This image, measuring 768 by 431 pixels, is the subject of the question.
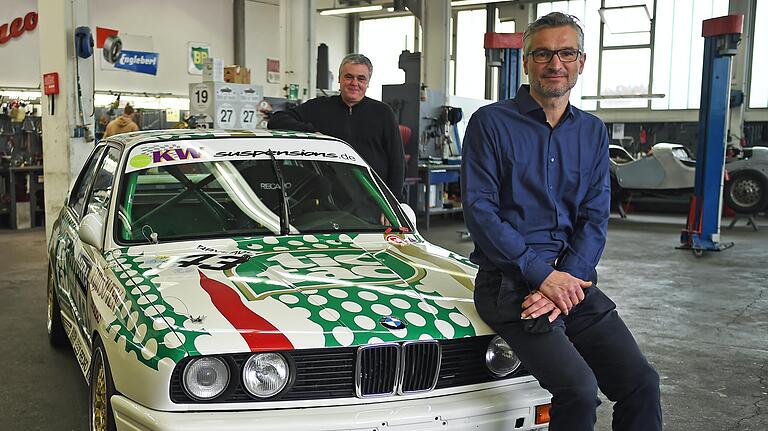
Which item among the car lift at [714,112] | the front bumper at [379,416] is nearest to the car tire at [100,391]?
the front bumper at [379,416]

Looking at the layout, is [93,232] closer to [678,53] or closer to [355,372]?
[355,372]

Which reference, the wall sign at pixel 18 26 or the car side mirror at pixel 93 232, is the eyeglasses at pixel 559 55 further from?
the wall sign at pixel 18 26

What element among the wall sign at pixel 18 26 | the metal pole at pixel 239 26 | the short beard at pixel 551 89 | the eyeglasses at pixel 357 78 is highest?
the metal pole at pixel 239 26

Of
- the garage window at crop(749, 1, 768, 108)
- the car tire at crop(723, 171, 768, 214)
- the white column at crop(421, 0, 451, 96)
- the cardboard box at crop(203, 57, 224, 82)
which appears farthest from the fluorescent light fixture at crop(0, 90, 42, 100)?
the garage window at crop(749, 1, 768, 108)

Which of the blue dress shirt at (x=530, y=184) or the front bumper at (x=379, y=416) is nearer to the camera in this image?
the front bumper at (x=379, y=416)

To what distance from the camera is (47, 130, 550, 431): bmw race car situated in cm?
207

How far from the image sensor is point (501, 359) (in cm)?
238

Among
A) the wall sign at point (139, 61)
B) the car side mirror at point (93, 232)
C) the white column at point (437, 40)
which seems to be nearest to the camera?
the car side mirror at point (93, 232)

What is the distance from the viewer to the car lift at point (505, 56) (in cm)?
992

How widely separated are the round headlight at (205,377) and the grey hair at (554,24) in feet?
4.36

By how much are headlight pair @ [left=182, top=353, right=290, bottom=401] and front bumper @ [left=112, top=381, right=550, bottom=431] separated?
63 millimetres

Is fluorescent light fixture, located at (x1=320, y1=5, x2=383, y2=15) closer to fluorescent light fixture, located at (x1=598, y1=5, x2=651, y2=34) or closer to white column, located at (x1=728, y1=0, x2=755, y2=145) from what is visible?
fluorescent light fixture, located at (x1=598, y1=5, x2=651, y2=34)

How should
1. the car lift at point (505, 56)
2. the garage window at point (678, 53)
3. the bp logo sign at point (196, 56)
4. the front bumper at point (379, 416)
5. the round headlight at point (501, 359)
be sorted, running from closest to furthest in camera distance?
the front bumper at point (379, 416) → the round headlight at point (501, 359) → the car lift at point (505, 56) → the garage window at point (678, 53) → the bp logo sign at point (196, 56)

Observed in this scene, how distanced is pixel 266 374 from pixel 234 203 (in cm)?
115
